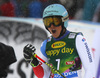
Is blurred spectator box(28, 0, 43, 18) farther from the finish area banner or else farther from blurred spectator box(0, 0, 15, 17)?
blurred spectator box(0, 0, 15, 17)

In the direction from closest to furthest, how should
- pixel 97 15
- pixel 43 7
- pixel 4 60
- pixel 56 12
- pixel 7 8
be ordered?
pixel 4 60, pixel 56 12, pixel 97 15, pixel 43 7, pixel 7 8

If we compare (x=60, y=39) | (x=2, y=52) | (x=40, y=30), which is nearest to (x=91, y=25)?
(x=40, y=30)

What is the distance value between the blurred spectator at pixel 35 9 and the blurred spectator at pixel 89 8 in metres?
1.01

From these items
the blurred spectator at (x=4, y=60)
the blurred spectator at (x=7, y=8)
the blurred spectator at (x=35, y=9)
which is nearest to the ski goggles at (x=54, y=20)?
the blurred spectator at (x=4, y=60)

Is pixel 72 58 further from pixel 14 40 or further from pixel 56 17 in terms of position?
pixel 14 40

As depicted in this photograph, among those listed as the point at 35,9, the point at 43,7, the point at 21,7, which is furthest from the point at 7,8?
the point at 43,7

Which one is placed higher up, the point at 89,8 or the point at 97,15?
the point at 89,8

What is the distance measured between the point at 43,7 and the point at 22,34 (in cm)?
78

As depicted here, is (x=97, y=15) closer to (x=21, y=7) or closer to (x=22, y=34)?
(x=22, y=34)

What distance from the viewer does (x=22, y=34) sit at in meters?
6.15

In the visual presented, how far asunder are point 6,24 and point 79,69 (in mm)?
3136

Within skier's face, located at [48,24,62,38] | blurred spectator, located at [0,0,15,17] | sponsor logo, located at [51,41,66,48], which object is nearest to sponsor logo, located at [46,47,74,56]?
sponsor logo, located at [51,41,66,48]

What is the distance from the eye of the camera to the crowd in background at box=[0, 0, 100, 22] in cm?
573

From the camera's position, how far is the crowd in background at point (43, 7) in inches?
225
